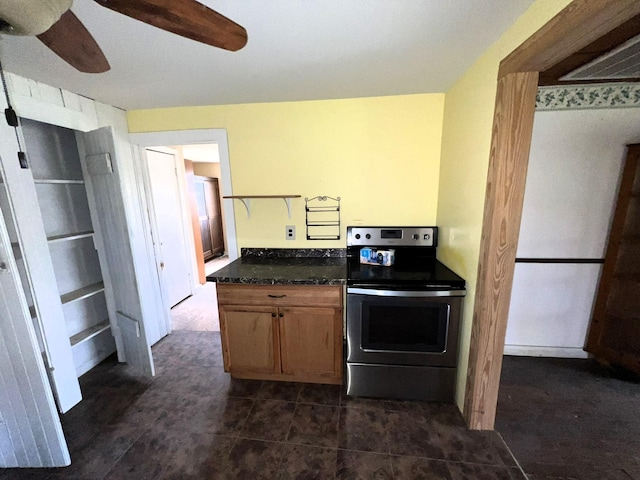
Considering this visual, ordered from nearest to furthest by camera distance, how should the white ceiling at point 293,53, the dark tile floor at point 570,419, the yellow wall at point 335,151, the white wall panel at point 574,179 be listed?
the white ceiling at point 293,53, the dark tile floor at point 570,419, the white wall panel at point 574,179, the yellow wall at point 335,151

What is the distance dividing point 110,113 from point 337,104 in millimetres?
1852

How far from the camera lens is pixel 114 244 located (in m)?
1.95

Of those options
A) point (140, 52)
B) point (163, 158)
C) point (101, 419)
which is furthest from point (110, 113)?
point (101, 419)

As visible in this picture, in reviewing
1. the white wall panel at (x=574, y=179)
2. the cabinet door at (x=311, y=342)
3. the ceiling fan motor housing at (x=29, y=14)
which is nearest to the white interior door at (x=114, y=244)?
the cabinet door at (x=311, y=342)

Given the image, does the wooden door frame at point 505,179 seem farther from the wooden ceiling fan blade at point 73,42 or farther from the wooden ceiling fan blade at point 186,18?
the wooden ceiling fan blade at point 73,42

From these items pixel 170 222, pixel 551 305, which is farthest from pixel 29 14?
pixel 551 305

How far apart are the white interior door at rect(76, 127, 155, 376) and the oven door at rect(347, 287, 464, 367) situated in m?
1.64

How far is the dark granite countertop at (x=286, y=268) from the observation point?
1.77 meters

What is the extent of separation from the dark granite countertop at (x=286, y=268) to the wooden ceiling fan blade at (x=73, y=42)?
125 centimetres

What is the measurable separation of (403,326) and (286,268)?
0.94 metres

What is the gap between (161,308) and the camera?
102 inches

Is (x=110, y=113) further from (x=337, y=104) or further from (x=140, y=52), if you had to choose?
(x=337, y=104)

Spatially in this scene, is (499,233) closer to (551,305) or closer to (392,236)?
(392,236)

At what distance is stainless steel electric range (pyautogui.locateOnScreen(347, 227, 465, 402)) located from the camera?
1.61 m
